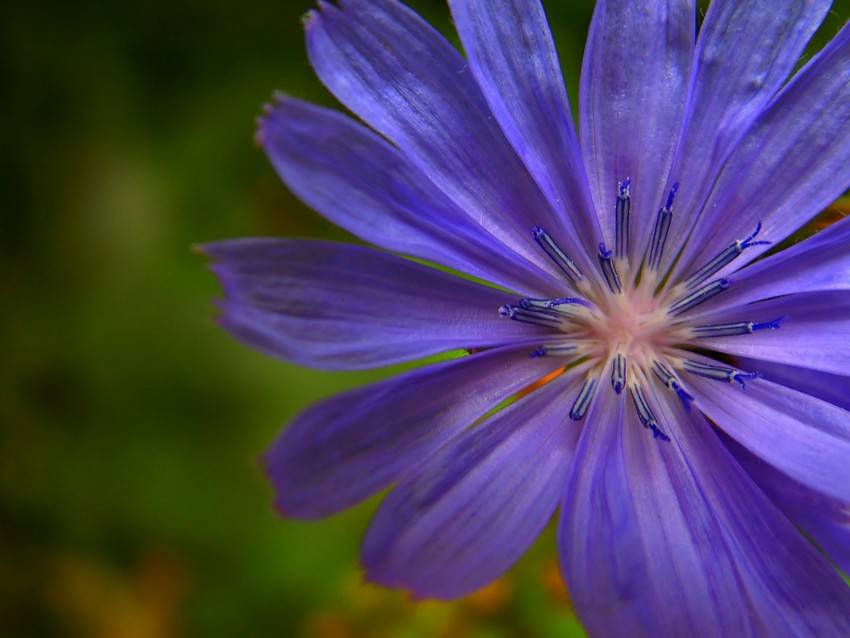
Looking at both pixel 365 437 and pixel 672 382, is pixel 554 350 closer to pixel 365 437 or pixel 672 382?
pixel 672 382

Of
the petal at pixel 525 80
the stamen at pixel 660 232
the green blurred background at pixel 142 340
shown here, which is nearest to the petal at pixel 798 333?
the stamen at pixel 660 232

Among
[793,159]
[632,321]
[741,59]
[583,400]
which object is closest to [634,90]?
[741,59]

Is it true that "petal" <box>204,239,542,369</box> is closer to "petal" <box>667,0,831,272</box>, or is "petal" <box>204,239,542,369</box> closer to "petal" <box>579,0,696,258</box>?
"petal" <box>579,0,696,258</box>

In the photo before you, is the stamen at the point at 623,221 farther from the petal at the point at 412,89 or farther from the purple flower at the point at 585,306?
the petal at the point at 412,89

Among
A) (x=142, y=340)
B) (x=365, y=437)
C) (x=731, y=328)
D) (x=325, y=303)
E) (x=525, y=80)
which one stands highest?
(x=525, y=80)

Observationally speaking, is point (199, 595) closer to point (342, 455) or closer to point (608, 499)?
point (342, 455)

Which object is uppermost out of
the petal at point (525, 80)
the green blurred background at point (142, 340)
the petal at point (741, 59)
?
the petal at point (741, 59)

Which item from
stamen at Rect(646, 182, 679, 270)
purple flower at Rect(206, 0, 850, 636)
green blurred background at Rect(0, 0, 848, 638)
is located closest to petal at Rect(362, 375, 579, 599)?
purple flower at Rect(206, 0, 850, 636)
